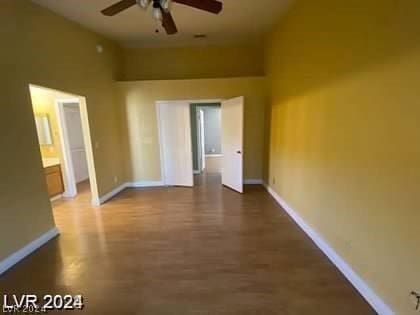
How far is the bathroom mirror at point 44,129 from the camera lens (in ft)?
15.9

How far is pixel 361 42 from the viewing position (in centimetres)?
197

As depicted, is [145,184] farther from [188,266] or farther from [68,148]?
[188,266]

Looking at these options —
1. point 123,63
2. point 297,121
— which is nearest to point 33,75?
point 123,63

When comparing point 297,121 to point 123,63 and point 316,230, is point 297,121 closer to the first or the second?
point 316,230

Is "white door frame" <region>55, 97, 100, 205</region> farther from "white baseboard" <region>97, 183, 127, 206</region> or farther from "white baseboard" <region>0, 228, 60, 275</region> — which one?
"white baseboard" <region>0, 228, 60, 275</region>

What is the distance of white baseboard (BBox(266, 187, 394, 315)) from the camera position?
184 cm

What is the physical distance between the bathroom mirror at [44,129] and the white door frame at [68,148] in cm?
34

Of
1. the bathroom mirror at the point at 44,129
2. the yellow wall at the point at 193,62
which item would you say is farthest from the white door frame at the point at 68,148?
the yellow wall at the point at 193,62

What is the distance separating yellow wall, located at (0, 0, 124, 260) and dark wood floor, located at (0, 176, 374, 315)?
0.43 m

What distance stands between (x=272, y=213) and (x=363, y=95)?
7.73ft

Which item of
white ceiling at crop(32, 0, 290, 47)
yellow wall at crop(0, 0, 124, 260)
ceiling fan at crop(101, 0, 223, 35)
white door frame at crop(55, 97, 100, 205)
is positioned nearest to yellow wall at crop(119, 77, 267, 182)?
white ceiling at crop(32, 0, 290, 47)

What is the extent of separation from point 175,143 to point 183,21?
8.31 feet

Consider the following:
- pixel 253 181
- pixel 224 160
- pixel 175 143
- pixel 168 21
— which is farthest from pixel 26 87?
pixel 253 181

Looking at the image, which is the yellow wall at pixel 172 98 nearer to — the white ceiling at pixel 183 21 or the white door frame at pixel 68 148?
the white ceiling at pixel 183 21
